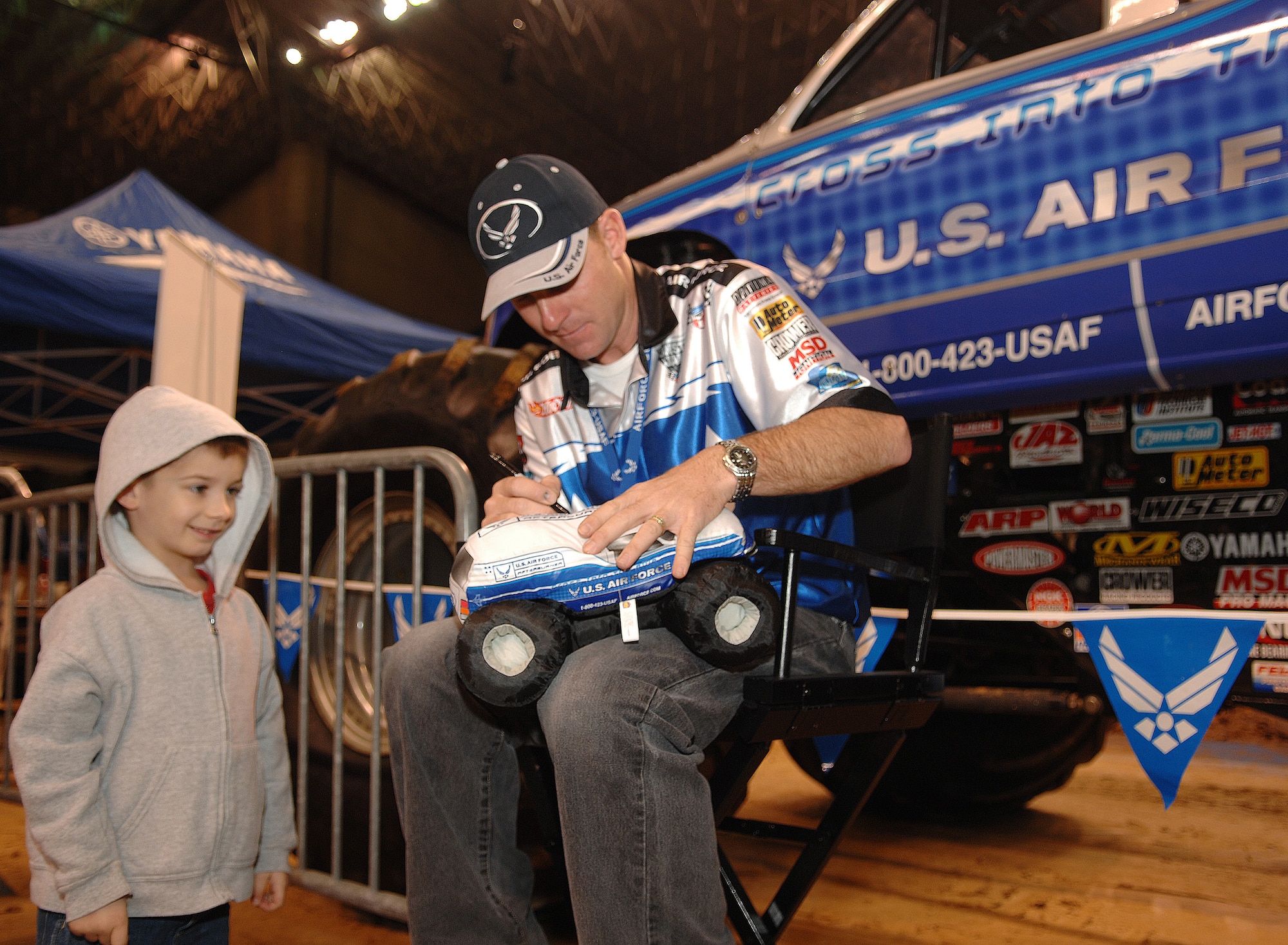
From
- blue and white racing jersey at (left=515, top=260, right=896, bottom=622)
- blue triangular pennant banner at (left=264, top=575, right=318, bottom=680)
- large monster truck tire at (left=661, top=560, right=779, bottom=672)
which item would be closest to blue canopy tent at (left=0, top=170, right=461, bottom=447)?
blue triangular pennant banner at (left=264, top=575, right=318, bottom=680)

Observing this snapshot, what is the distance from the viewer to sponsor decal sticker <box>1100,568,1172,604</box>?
1980mm

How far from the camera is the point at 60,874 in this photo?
4.32 feet

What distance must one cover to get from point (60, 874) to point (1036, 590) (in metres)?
2.02

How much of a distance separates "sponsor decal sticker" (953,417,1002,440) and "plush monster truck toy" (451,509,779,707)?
4.30 ft

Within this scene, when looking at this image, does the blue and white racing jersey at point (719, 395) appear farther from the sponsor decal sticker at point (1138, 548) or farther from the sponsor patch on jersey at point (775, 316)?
the sponsor decal sticker at point (1138, 548)

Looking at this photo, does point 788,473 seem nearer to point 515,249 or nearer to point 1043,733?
point 515,249

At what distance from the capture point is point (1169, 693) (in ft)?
5.43

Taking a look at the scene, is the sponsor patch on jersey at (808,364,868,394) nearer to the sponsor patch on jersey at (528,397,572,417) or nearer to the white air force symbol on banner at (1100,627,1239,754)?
the sponsor patch on jersey at (528,397,572,417)

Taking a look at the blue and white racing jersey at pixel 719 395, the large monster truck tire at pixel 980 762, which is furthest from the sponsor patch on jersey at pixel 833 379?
the large monster truck tire at pixel 980 762

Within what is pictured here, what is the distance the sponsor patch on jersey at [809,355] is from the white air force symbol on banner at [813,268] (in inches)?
34.1

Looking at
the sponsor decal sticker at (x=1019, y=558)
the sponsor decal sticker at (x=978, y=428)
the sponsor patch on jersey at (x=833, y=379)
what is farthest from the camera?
the sponsor decal sticker at (x=978, y=428)

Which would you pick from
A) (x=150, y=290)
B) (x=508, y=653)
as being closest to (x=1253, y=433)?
(x=508, y=653)

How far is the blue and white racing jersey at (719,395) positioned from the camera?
4.61 ft

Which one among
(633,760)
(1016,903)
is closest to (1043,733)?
(1016,903)
